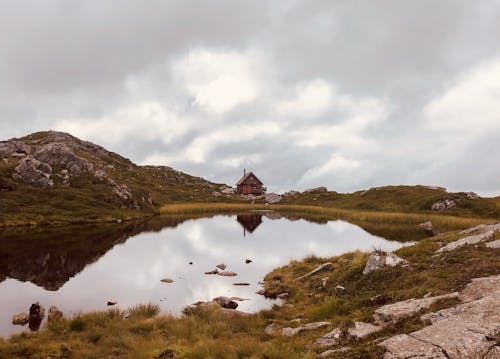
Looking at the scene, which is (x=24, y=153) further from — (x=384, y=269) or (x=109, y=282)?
(x=384, y=269)

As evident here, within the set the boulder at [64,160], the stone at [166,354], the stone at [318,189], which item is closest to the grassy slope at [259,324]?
the stone at [166,354]

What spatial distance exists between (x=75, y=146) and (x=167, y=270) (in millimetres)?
167102

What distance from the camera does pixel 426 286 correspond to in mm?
15992

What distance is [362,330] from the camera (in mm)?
13195

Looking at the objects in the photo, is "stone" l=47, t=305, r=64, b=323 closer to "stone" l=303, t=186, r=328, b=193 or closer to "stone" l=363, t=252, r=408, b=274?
"stone" l=363, t=252, r=408, b=274

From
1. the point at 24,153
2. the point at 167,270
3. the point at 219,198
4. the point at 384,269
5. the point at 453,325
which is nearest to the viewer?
the point at 453,325

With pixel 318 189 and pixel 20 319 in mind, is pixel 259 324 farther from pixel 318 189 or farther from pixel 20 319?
pixel 318 189

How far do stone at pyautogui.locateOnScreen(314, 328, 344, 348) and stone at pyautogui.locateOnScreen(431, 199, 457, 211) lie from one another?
8488 centimetres

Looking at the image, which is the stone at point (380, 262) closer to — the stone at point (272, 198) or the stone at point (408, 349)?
the stone at point (408, 349)

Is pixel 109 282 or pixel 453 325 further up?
pixel 453 325

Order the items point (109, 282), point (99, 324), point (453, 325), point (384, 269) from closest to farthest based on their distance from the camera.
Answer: point (453, 325) < point (99, 324) < point (384, 269) < point (109, 282)

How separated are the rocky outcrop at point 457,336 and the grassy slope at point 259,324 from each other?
2.25 ft

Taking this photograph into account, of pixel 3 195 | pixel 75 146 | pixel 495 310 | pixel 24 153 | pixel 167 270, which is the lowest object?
pixel 167 270

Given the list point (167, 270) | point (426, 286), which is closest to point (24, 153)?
point (167, 270)
